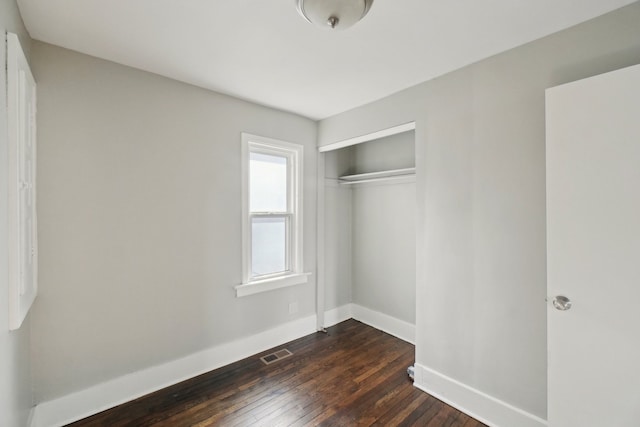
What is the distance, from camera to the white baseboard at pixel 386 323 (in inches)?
126

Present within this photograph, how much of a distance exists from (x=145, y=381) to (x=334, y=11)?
9.29 ft

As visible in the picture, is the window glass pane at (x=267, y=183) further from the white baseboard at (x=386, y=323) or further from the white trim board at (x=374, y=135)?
the white baseboard at (x=386, y=323)

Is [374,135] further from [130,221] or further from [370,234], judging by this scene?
[130,221]

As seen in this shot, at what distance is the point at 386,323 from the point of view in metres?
3.45

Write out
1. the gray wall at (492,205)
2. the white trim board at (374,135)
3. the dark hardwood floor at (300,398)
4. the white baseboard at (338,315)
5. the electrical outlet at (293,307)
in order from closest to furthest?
the gray wall at (492,205)
the dark hardwood floor at (300,398)
the white trim board at (374,135)
the electrical outlet at (293,307)
the white baseboard at (338,315)

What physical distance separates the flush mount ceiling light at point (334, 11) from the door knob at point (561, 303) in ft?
6.07

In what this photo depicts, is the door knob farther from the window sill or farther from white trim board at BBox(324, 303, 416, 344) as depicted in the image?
the window sill

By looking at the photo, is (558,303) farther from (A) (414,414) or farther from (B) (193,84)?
(B) (193,84)

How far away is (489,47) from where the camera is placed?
1878mm

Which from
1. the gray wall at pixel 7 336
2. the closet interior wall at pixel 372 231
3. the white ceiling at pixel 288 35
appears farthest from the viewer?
the closet interior wall at pixel 372 231

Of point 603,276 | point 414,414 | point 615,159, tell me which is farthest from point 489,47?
point 414,414

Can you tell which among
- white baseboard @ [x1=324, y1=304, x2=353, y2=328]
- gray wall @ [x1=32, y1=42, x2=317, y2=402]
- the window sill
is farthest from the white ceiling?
white baseboard @ [x1=324, y1=304, x2=353, y2=328]

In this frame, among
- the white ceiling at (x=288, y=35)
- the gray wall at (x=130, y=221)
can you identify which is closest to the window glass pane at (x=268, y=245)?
the gray wall at (x=130, y=221)

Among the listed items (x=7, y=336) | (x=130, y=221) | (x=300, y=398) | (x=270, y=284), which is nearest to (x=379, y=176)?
(x=270, y=284)
